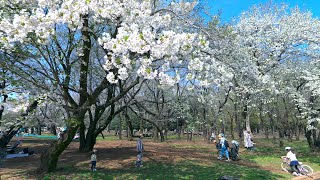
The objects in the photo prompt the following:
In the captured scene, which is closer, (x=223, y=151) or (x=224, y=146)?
(x=224, y=146)

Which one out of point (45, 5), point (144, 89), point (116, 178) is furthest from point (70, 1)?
point (144, 89)

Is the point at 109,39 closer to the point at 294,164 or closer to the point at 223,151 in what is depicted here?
the point at 294,164

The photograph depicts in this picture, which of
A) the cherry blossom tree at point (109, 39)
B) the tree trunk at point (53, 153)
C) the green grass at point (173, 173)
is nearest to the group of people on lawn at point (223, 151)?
the green grass at point (173, 173)

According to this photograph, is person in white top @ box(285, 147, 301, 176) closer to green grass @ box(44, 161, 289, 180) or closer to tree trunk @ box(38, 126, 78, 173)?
green grass @ box(44, 161, 289, 180)

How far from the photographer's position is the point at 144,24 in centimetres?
989

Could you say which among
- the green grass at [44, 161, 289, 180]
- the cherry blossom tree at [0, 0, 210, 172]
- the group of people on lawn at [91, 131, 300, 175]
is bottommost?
the green grass at [44, 161, 289, 180]

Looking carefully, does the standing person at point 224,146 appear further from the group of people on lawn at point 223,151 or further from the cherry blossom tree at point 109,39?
the cherry blossom tree at point 109,39

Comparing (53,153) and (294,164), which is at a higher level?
(53,153)

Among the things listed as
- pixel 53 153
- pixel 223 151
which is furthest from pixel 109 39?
pixel 223 151

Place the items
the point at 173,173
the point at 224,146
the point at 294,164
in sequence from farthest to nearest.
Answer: the point at 224,146, the point at 294,164, the point at 173,173

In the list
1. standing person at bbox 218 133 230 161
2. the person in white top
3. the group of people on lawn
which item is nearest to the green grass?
the group of people on lawn

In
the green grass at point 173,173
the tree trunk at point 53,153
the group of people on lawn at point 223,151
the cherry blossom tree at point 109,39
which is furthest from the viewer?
the group of people on lawn at point 223,151

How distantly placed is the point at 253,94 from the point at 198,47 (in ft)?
47.4

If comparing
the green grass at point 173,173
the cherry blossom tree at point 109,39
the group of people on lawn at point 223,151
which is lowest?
the green grass at point 173,173
